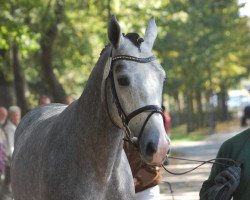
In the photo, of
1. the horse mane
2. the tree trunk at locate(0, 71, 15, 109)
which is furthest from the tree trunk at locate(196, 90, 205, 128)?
the horse mane

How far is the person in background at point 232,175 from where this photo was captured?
5.24m

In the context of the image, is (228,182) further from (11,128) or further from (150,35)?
(11,128)

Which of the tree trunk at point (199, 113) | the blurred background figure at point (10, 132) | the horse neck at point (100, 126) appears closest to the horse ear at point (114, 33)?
the horse neck at point (100, 126)

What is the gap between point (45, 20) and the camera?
2252cm

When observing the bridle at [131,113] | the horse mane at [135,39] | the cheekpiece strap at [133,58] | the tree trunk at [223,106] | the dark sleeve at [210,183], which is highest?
the horse mane at [135,39]

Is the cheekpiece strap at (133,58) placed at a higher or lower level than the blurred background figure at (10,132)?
higher

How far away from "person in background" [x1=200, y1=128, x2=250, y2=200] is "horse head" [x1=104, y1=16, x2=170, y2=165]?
59 centimetres

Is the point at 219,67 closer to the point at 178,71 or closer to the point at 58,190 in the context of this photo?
the point at 178,71

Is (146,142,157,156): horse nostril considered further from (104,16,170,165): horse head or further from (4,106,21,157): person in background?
(4,106,21,157): person in background

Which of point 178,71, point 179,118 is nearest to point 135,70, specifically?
point 178,71

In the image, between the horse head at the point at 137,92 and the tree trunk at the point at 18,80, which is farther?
the tree trunk at the point at 18,80

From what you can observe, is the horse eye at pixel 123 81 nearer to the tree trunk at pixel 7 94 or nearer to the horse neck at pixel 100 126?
the horse neck at pixel 100 126

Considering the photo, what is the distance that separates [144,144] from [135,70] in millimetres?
609

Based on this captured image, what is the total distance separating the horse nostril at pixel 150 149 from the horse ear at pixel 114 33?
3.04ft
